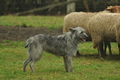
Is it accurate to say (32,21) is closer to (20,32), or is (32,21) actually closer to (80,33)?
(20,32)

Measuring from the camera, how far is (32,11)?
85.8 feet

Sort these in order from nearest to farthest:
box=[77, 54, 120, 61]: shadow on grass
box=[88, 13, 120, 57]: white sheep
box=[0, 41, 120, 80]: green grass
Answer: box=[0, 41, 120, 80]: green grass < box=[88, 13, 120, 57]: white sheep < box=[77, 54, 120, 61]: shadow on grass

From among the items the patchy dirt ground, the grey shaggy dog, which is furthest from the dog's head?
the patchy dirt ground

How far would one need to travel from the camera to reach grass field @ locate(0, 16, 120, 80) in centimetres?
943

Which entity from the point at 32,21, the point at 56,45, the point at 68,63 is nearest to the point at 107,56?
the point at 68,63

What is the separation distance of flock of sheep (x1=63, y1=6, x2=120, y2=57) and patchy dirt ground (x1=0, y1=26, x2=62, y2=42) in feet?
12.7

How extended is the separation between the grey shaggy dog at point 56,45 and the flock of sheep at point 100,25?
8.25 ft

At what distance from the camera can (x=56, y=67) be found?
1105 cm

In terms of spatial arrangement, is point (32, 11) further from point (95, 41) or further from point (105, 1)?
point (95, 41)

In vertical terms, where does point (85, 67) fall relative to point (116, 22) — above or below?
below

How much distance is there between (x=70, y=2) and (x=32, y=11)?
2.79 m

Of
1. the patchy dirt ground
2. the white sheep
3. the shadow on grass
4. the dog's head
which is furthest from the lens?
the patchy dirt ground

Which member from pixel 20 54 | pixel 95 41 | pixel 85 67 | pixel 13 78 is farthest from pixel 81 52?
pixel 13 78

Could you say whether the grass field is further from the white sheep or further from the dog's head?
the dog's head
